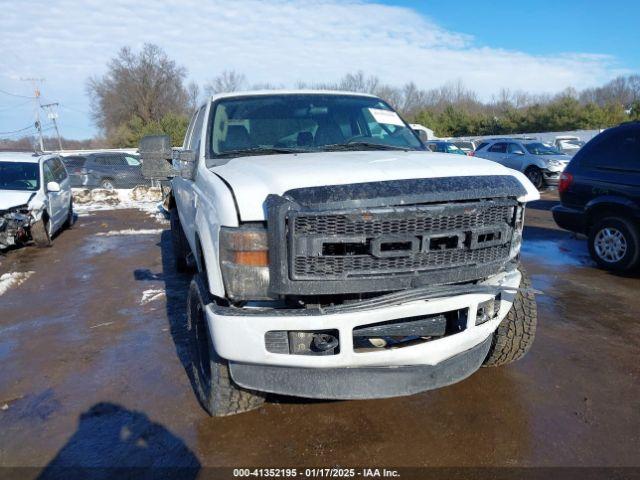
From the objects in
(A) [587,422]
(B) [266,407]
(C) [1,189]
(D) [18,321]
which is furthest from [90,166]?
(A) [587,422]

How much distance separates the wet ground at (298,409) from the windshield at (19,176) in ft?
13.2

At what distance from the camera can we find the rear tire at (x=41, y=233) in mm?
8117

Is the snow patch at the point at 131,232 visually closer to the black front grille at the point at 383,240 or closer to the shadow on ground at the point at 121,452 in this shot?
the shadow on ground at the point at 121,452

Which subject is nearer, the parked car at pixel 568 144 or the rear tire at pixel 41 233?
the rear tire at pixel 41 233

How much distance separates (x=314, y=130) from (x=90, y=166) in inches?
621

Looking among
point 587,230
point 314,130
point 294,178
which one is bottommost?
point 587,230

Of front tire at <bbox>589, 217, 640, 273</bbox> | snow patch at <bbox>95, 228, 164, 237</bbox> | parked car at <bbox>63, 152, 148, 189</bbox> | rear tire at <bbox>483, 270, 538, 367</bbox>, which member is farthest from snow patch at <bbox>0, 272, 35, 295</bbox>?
parked car at <bbox>63, 152, 148, 189</bbox>

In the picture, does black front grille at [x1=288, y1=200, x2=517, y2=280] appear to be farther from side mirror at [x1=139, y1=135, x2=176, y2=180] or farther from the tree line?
the tree line

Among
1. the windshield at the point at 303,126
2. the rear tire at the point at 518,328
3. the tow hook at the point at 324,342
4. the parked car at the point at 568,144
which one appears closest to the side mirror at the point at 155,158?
the windshield at the point at 303,126

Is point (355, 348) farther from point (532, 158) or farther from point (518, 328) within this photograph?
point (532, 158)

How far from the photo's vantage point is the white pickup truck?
2369 millimetres

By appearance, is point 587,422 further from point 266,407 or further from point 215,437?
point 215,437

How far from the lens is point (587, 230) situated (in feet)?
21.1

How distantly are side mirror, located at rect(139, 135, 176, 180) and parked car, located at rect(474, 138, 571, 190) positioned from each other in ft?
44.6
